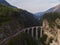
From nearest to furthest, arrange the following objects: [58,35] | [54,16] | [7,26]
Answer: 1. [58,35]
2. [54,16]
3. [7,26]

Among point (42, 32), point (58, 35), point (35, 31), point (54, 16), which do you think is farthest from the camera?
point (35, 31)

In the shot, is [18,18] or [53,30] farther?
[18,18]

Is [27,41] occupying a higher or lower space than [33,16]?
lower

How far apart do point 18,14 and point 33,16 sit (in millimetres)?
1647

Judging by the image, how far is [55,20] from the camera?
9.53 m

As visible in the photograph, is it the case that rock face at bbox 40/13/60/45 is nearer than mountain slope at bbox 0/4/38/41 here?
Yes

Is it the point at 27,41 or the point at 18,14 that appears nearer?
the point at 27,41

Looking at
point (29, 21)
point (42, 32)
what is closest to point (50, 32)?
point (42, 32)

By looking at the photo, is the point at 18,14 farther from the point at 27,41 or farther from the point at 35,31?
the point at 27,41

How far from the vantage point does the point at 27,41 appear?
9859 mm

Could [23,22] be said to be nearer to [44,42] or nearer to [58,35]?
[44,42]

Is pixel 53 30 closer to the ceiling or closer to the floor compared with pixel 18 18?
closer to the floor

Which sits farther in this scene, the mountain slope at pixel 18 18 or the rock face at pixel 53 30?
the mountain slope at pixel 18 18

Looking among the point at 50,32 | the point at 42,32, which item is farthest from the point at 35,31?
the point at 50,32
